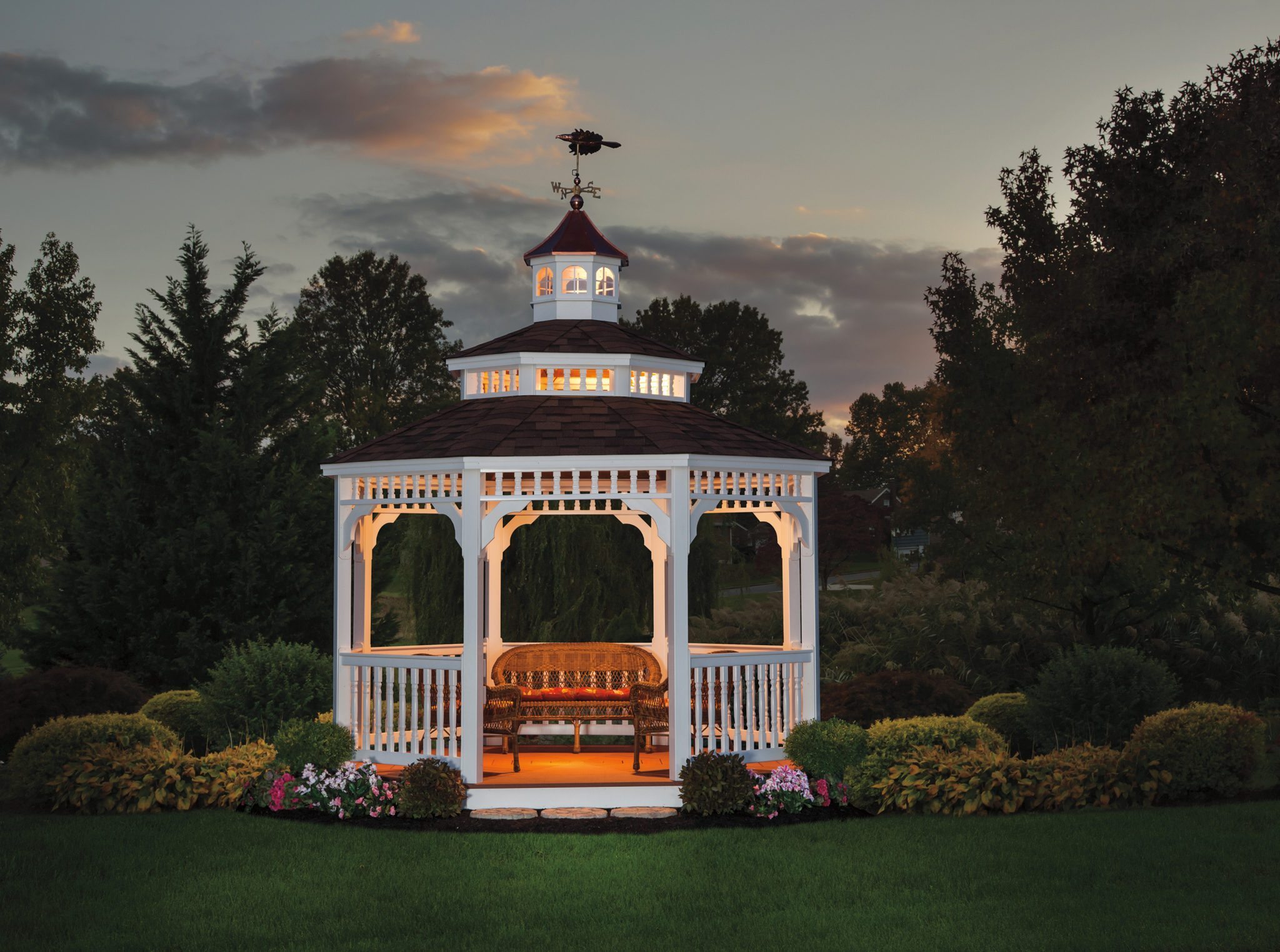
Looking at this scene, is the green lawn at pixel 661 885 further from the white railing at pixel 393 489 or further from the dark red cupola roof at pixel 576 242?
the dark red cupola roof at pixel 576 242

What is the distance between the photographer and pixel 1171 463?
11188 millimetres

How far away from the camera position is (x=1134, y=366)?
484 inches

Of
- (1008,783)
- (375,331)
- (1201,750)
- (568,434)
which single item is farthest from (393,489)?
(375,331)

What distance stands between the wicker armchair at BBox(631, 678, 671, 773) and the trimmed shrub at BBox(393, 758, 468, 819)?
1707mm

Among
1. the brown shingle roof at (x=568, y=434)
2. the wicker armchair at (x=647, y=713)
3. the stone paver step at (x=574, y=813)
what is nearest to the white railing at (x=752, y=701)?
the wicker armchair at (x=647, y=713)

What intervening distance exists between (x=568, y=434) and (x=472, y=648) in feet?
6.33

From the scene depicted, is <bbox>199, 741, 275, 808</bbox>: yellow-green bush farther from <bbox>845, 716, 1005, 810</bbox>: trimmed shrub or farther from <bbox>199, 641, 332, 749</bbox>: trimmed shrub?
<bbox>845, 716, 1005, 810</bbox>: trimmed shrub

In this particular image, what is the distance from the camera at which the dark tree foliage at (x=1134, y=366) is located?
11.0m

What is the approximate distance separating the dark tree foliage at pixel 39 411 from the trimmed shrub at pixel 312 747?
12.8 m

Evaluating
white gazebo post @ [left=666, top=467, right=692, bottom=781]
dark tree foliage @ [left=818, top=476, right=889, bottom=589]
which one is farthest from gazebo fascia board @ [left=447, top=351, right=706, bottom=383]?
dark tree foliage @ [left=818, top=476, right=889, bottom=589]

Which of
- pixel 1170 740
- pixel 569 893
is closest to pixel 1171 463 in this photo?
pixel 1170 740

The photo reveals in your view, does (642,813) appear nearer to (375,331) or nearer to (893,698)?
(893,698)

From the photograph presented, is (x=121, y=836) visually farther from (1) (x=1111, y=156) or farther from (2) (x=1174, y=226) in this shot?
(1) (x=1111, y=156)

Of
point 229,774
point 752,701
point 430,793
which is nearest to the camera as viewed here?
point 430,793
